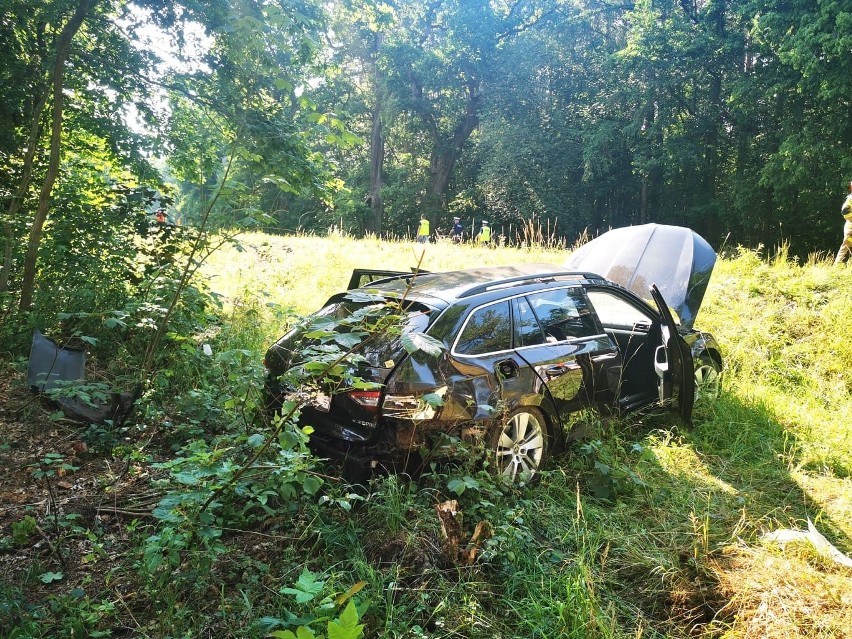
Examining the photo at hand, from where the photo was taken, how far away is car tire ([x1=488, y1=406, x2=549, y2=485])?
3.84 metres

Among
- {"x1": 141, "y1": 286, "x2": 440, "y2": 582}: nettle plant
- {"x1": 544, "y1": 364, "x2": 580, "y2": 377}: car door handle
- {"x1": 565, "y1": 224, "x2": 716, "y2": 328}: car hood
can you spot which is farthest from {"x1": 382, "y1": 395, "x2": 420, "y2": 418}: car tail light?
{"x1": 565, "y1": 224, "x2": 716, "y2": 328}: car hood

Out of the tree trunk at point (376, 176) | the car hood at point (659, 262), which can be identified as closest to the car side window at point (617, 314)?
the car hood at point (659, 262)

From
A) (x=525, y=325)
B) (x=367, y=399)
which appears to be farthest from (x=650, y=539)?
(x=367, y=399)

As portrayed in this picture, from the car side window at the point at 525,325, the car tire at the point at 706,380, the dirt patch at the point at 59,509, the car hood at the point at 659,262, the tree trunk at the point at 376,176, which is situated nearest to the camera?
→ the dirt patch at the point at 59,509

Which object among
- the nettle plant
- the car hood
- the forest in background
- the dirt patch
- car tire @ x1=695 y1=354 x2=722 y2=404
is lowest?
the dirt patch

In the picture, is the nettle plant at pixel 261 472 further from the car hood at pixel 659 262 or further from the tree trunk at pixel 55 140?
the car hood at pixel 659 262

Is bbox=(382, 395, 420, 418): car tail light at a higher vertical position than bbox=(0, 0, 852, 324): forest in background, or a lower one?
lower

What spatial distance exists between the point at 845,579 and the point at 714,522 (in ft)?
2.50

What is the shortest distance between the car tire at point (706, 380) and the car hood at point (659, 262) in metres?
0.47

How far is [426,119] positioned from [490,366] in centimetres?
3478

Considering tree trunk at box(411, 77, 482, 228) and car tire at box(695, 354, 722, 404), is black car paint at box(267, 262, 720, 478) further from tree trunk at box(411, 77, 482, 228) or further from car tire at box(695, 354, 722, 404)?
tree trunk at box(411, 77, 482, 228)

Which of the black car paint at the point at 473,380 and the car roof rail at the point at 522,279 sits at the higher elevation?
the car roof rail at the point at 522,279

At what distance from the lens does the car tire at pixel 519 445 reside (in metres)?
3.84

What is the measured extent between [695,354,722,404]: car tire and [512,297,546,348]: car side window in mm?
2682
